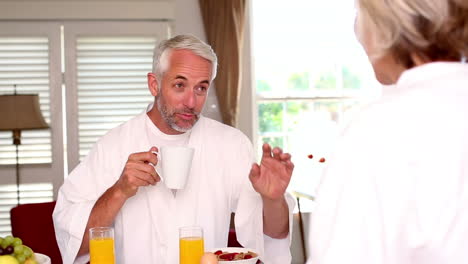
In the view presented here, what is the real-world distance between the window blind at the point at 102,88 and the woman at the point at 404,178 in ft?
13.1

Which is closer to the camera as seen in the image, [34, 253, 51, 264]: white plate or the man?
[34, 253, 51, 264]: white plate

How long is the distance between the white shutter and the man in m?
2.50

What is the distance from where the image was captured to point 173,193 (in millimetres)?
2152

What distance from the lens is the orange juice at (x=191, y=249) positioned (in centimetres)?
167

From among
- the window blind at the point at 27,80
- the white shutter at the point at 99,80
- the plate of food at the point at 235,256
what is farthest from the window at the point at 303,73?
the plate of food at the point at 235,256

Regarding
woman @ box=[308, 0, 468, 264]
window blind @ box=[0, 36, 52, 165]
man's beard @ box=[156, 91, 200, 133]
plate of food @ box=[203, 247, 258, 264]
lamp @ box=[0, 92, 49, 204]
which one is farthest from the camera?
window blind @ box=[0, 36, 52, 165]

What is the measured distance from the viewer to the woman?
83 cm

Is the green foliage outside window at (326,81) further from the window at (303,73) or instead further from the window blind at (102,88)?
the window blind at (102,88)

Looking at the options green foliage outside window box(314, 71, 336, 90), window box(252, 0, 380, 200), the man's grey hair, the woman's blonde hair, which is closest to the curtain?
window box(252, 0, 380, 200)

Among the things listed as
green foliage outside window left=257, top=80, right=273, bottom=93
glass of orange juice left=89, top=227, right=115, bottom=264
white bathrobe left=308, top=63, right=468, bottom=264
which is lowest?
glass of orange juice left=89, top=227, right=115, bottom=264

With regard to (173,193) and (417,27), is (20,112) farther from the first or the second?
(417,27)

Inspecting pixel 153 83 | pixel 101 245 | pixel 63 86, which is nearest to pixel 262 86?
pixel 63 86

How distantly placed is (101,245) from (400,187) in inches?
40.5

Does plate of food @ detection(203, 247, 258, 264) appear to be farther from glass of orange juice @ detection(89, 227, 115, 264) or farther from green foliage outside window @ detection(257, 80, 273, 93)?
green foliage outside window @ detection(257, 80, 273, 93)
